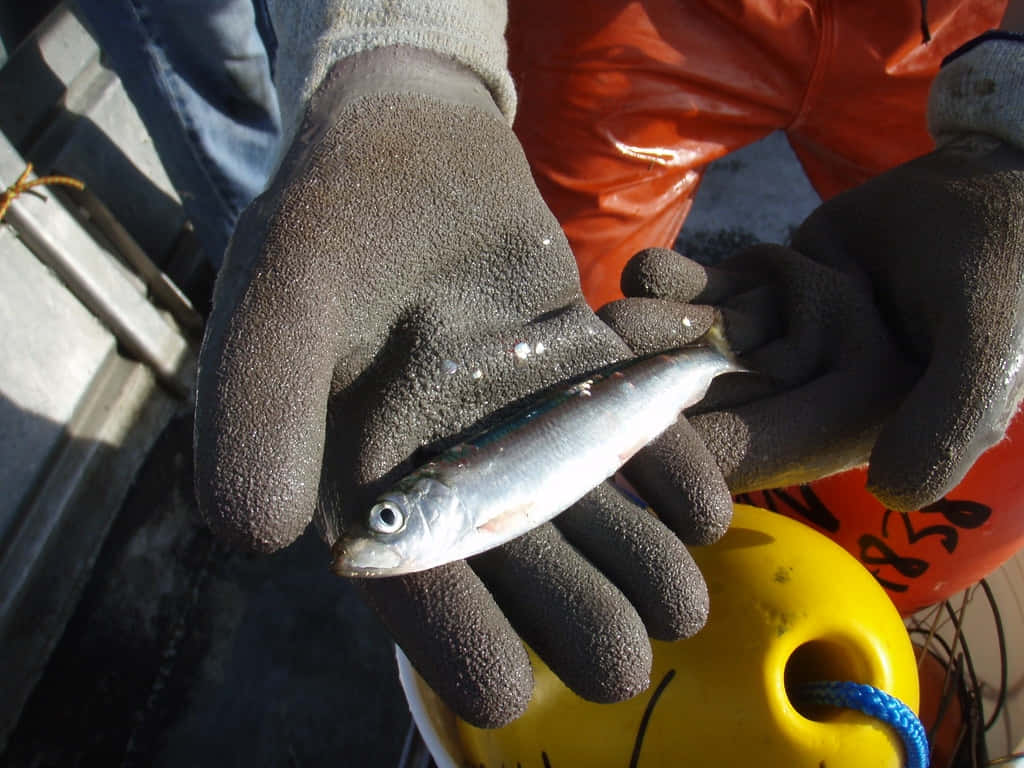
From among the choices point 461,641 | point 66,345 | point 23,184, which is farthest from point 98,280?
point 461,641

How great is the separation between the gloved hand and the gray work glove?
0.94 feet

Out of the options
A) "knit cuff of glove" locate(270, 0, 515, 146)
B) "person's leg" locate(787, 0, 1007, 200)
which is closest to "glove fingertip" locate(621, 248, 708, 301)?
"knit cuff of glove" locate(270, 0, 515, 146)

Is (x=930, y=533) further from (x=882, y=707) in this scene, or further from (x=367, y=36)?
(x=367, y=36)

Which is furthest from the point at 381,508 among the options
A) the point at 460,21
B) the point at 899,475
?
the point at 460,21

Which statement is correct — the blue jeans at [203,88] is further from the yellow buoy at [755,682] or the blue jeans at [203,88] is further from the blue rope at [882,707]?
the blue rope at [882,707]

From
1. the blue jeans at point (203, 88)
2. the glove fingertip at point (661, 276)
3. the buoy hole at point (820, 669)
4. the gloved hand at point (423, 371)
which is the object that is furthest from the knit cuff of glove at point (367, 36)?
the buoy hole at point (820, 669)

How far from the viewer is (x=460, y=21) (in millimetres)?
1625

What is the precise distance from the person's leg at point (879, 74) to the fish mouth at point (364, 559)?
2.22 meters

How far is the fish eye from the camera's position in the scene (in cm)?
107

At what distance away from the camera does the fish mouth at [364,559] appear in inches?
41.3

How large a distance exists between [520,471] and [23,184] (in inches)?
85.6

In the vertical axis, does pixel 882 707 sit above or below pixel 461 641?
below

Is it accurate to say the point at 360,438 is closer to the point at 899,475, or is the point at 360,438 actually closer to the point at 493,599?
the point at 493,599

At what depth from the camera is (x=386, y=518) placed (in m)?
1.08
